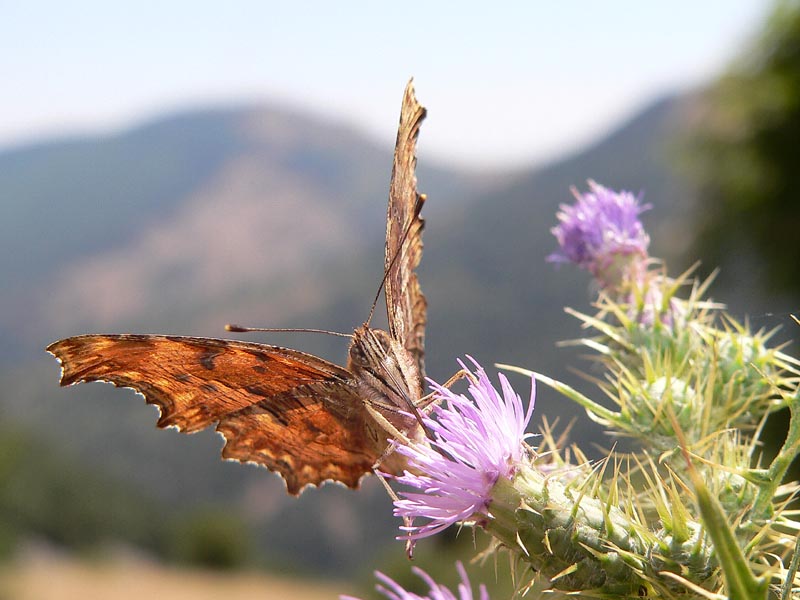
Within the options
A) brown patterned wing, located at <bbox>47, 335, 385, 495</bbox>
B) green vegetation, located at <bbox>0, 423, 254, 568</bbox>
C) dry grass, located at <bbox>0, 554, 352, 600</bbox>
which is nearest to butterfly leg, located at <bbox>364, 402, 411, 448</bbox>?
brown patterned wing, located at <bbox>47, 335, 385, 495</bbox>

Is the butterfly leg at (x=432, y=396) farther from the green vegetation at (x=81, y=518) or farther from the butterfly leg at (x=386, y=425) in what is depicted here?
the green vegetation at (x=81, y=518)

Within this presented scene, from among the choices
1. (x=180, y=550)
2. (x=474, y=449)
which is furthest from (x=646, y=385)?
(x=180, y=550)

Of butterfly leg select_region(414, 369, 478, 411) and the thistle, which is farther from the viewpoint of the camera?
butterfly leg select_region(414, 369, 478, 411)

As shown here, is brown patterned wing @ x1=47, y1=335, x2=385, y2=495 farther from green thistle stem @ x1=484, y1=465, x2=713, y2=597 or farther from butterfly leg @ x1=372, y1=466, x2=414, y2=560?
green thistle stem @ x1=484, y1=465, x2=713, y2=597

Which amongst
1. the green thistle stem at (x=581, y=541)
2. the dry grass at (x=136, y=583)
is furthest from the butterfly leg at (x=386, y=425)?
the dry grass at (x=136, y=583)

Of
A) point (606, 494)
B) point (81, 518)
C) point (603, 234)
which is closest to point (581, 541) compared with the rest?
point (606, 494)

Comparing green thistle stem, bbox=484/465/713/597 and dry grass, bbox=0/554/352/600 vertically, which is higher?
green thistle stem, bbox=484/465/713/597

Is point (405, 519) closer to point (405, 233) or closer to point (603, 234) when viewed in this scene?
point (405, 233)
